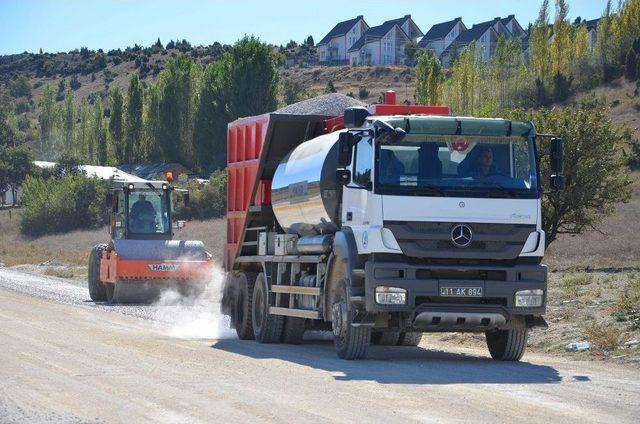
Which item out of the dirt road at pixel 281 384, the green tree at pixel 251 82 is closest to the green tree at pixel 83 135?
the green tree at pixel 251 82

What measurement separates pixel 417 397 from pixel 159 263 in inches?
748

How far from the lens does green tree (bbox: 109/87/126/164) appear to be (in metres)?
101

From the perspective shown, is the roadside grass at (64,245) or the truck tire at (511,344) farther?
the roadside grass at (64,245)

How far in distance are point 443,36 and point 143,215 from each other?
128m

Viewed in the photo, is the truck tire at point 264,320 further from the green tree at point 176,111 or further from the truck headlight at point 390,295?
the green tree at point 176,111

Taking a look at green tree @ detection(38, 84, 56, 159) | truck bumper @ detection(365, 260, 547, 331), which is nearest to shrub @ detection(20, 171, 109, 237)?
green tree @ detection(38, 84, 56, 159)

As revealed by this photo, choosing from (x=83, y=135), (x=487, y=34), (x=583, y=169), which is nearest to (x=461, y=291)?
(x=583, y=169)

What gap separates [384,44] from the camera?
6127 inches

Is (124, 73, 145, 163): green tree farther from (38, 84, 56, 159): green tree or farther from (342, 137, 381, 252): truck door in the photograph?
(342, 137, 381, 252): truck door

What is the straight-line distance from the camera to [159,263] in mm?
29875

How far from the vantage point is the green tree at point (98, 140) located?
106m

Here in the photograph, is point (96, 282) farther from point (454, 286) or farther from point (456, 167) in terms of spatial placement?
point (454, 286)

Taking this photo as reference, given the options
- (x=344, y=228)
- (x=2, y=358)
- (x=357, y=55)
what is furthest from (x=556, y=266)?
(x=357, y=55)

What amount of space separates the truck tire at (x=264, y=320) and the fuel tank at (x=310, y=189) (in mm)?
1234
